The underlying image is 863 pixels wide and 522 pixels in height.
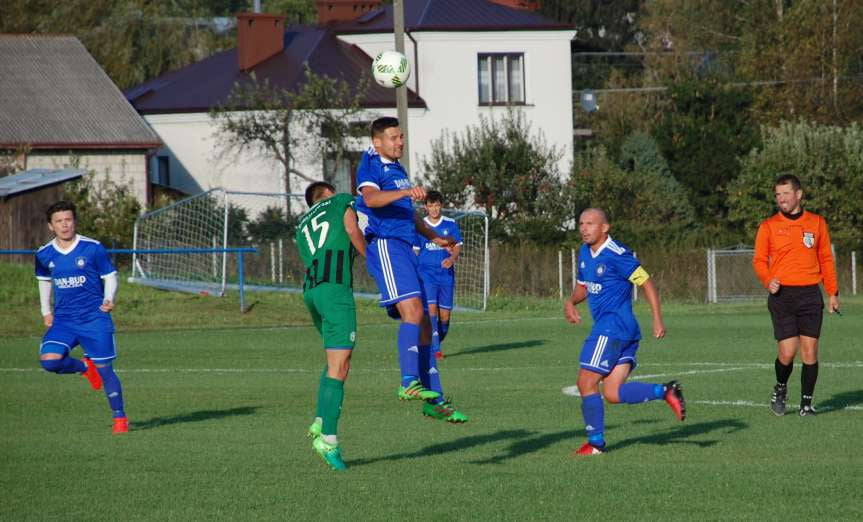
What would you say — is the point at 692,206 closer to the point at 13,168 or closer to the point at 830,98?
the point at 830,98

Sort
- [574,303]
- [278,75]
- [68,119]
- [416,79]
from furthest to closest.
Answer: [278,75]
[416,79]
[68,119]
[574,303]

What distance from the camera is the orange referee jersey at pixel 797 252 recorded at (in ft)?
41.6

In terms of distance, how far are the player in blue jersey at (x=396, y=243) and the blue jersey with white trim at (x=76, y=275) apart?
2.68 meters

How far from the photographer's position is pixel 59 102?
4566cm

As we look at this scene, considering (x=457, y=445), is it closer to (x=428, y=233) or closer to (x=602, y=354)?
(x=602, y=354)

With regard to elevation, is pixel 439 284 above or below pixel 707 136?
below

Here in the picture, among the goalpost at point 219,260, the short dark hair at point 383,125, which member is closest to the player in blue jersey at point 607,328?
the short dark hair at point 383,125

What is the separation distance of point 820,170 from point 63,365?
3681 centimetres

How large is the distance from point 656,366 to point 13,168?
2870 centimetres

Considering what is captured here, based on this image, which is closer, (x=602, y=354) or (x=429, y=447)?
(x=602, y=354)

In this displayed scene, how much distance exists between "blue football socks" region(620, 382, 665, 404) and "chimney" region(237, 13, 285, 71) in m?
42.6

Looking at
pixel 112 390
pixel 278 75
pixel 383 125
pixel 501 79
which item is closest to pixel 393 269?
pixel 383 125

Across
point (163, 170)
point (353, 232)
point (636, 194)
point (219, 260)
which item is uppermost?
point (163, 170)

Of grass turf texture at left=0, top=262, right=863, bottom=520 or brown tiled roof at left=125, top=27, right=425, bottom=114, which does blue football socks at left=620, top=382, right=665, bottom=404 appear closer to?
grass turf texture at left=0, top=262, right=863, bottom=520
